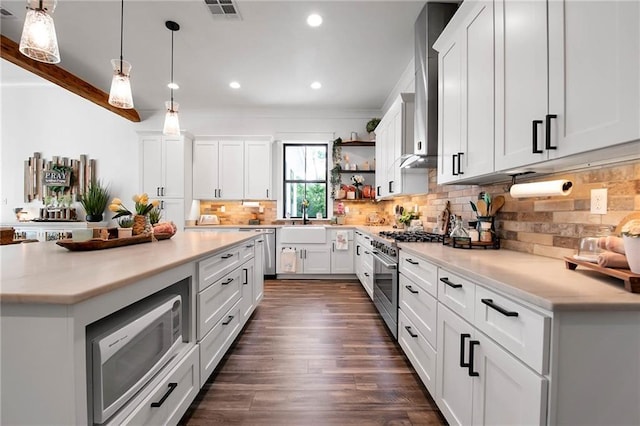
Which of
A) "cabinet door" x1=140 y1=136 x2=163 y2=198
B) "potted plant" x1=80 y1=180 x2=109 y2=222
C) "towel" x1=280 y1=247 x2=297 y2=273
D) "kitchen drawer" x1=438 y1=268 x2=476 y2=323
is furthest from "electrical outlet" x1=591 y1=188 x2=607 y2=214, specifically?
"potted plant" x1=80 y1=180 x2=109 y2=222

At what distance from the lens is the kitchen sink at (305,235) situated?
469 cm

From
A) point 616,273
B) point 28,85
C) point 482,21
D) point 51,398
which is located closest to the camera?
point 51,398

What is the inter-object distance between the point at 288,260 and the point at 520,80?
391 cm

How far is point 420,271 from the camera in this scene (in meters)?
1.86

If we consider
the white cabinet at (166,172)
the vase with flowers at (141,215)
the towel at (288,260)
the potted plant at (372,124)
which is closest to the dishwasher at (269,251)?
the towel at (288,260)

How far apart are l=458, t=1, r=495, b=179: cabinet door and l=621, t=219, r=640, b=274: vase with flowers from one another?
0.70 meters

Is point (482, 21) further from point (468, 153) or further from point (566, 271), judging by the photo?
point (566, 271)

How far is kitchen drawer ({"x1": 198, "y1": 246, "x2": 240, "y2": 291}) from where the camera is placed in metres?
1.69

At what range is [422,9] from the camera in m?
2.63

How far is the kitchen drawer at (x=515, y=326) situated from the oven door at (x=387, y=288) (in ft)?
3.85

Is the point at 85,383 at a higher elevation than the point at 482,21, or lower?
lower

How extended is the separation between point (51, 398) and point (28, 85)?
713 centimetres

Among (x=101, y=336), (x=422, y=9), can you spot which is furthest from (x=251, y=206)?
(x=101, y=336)

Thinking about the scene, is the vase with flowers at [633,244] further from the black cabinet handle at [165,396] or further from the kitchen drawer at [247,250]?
the kitchen drawer at [247,250]
